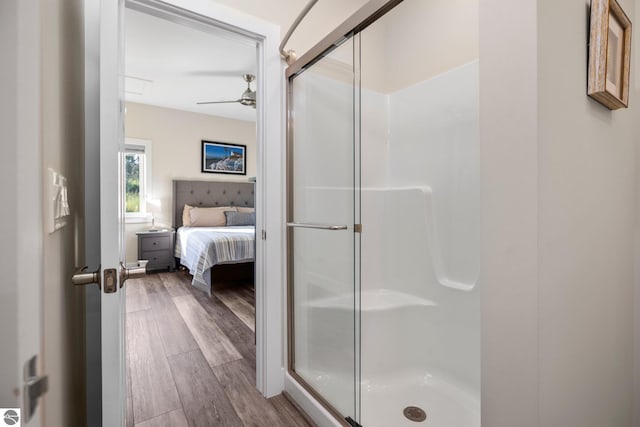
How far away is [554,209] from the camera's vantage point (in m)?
0.70

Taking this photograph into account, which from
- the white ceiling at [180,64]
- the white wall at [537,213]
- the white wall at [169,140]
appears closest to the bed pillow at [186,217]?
the white wall at [169,140]

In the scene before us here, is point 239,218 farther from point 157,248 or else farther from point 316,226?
point 316,226

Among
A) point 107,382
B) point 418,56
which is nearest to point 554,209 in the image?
point 107,382

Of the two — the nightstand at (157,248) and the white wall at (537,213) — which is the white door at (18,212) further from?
the nightstand at (157,248)

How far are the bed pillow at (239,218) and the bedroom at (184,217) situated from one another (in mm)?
25

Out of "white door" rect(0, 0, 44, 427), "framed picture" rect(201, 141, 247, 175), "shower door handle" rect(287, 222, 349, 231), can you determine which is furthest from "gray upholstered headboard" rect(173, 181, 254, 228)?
"white door" rect(0, 0, 44, 427)

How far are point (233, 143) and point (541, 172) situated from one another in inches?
220

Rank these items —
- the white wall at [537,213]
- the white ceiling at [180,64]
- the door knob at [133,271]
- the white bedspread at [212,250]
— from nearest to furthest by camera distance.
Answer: the white wall at [537,213], the door knob at [133,271], the white ceiling at [180,64], the white bedspread at [212,250]

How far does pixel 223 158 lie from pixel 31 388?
551 cm

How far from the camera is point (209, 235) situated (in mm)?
3832

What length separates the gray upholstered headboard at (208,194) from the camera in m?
5.06

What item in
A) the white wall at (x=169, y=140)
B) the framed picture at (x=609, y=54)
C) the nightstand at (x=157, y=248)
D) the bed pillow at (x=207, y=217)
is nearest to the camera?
the framed picture at (x=609, y=54)

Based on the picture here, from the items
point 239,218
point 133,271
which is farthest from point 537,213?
point 239,218

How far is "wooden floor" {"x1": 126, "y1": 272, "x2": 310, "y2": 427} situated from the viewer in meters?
1.57
